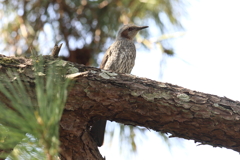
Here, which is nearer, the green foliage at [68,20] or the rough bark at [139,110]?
the rough bark at [139,110]

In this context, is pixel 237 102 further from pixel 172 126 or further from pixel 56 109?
pixel 56 109

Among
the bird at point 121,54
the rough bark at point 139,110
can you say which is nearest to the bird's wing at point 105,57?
the bird at point 121,54

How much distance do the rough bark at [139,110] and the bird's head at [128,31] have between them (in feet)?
5.58

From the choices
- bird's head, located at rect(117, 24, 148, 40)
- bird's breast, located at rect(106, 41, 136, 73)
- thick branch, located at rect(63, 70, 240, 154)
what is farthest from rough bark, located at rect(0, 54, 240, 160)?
bird's head, located at rect(117, 24, 148, 40)

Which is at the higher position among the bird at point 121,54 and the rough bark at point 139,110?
the bird at point 121,54

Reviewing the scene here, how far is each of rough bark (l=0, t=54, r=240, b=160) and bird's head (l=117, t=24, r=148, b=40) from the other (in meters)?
1.70

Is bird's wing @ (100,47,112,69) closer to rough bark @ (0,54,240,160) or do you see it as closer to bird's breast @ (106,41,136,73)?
bird's breast @ (106,41,136,73)

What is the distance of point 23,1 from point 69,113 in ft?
7.70

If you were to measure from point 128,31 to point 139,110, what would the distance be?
2.02 metres

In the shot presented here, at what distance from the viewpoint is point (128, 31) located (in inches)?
170

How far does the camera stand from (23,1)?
4172mm

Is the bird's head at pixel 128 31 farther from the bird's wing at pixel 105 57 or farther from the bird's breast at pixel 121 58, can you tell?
the bird's wing at pixel 105 57

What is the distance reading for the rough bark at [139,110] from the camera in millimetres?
2406

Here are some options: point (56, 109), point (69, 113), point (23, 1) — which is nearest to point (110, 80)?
point (69, 113)
